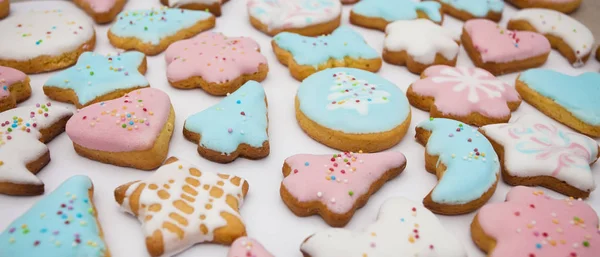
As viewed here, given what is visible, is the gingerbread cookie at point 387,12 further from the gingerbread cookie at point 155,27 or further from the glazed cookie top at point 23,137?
the glazed cookie top at point 23,137

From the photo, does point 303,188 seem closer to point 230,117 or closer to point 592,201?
point 230,117

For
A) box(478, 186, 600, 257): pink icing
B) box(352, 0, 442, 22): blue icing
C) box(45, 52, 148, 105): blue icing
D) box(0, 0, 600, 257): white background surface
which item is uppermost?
box(352, 0, 442, 22): blue icing

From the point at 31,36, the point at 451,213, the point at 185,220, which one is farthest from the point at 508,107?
the point at 31,36

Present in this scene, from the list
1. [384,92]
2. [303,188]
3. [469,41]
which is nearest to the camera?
[303,188]

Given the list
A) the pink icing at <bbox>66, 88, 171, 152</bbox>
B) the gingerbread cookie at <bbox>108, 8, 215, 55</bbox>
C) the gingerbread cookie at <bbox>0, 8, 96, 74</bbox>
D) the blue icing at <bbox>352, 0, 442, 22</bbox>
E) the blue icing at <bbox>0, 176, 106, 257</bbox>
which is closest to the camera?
the blue icing at <bbox>0, 176, 106, 257</bbox>

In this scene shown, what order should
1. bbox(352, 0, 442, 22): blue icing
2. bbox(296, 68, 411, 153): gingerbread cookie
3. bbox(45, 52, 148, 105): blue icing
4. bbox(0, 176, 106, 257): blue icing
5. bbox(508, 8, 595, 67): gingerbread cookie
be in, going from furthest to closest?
1. bbox(352, 0, 442, 22): blue icing
2. bbox(508, 8, 595, 67): gingerbread cookie
3. bbox(45, 52, 148, 105): blue icing
4. bbox(296, 68, 411, 153): gingerbread cookie
5. bbox(0, 176, 106, 257): blue icing

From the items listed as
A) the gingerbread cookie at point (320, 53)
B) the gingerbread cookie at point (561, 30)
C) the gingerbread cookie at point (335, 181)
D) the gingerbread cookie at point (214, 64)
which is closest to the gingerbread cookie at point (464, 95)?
the gingerbread cookie at point (320, 53)

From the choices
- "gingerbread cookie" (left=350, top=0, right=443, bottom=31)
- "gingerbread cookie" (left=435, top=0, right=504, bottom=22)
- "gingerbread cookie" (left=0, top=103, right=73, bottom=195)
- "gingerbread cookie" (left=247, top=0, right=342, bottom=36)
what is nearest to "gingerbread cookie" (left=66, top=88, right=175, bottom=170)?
"gingerbread cookie" (left=0, top=103, right=73, bottom=195)

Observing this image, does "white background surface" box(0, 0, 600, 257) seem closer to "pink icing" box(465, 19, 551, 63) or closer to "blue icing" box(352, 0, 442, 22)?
"pink icing" box(465, 19, 551, 63)
